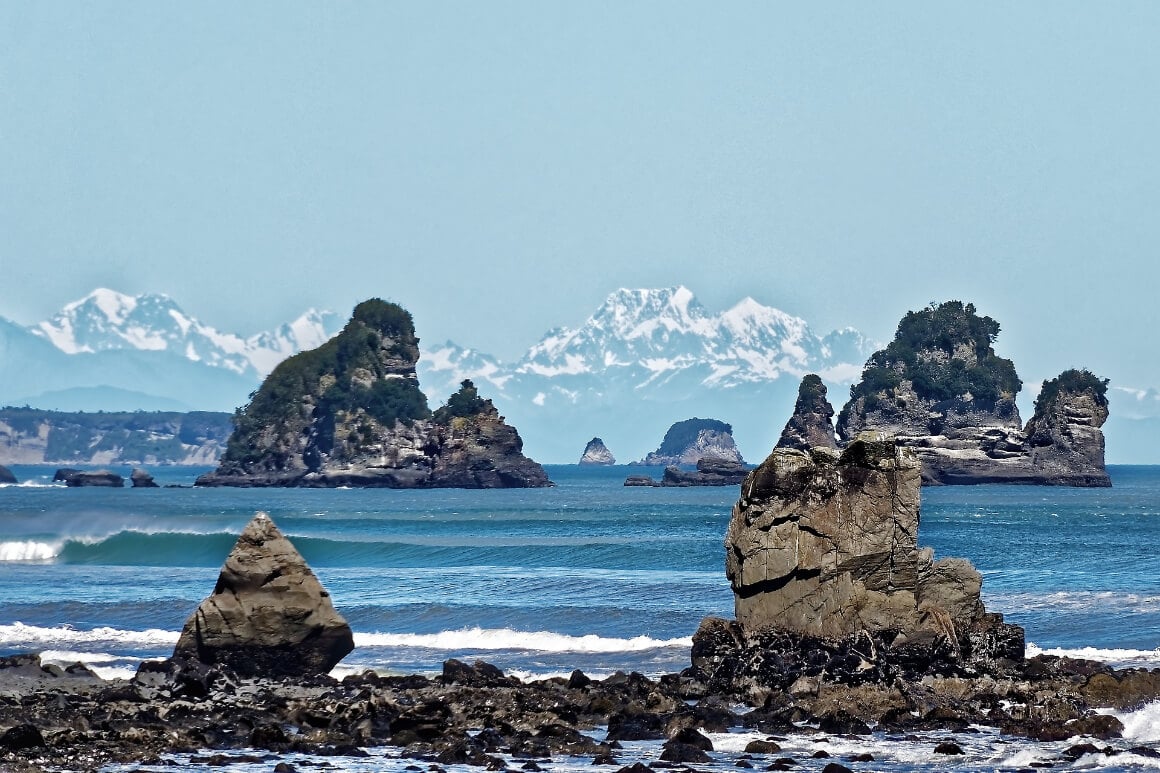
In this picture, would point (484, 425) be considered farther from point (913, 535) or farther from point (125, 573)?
point (913, 535)

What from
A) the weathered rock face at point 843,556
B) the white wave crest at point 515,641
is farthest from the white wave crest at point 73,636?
the weathered rock face at point 843,556

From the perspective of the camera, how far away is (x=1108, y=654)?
34156mm

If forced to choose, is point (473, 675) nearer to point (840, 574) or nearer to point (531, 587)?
point (840, 574)

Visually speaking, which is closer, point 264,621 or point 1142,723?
point 1142,723

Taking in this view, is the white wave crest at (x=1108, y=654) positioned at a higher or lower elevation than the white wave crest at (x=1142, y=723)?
higher

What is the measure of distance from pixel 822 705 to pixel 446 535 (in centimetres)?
6339

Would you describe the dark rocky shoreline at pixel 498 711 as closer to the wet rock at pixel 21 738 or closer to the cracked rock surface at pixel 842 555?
the wet rock at pixel 21 738

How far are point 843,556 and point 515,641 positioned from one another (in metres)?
10.7

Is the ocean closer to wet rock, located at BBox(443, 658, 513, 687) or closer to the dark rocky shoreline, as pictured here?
the dark rocky shoreline

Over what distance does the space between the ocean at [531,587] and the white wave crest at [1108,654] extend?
6 cm

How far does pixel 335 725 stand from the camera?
83.0 ft

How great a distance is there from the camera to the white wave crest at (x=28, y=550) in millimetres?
75500

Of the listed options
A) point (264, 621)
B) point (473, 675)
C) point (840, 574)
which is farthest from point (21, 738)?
point (840, 574)

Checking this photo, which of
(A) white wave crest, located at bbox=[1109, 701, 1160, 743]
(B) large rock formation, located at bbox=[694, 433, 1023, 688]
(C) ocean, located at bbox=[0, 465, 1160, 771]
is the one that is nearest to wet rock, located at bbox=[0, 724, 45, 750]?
(C) ocean, located at bbox=[0, 465, 1160, 771]
